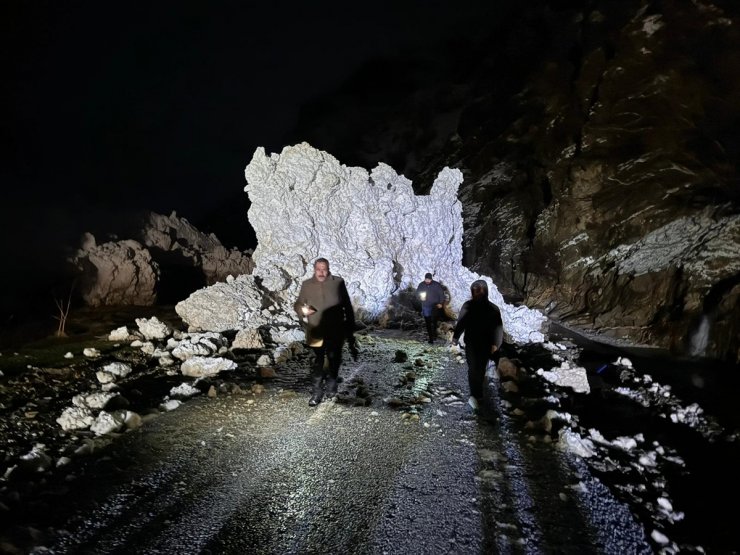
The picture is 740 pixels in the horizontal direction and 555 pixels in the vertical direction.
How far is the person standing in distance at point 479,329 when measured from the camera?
5.21 m

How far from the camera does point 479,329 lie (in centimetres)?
524

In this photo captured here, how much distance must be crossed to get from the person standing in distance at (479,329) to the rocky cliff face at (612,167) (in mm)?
11048

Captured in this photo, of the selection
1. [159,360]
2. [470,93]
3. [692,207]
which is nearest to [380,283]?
[159,360]

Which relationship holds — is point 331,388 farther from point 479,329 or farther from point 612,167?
point 612,167

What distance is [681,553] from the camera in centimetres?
298

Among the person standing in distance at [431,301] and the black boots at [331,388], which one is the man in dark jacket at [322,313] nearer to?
the black boots at [331,388]

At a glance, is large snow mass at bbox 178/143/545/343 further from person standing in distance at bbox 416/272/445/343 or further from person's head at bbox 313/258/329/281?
person's head at bbox 313/258/329/281

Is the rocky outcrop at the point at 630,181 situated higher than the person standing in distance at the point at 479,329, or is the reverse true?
the rocky outcrop at the point at 630,181

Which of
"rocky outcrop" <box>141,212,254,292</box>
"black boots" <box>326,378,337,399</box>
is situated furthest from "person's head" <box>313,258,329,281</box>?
"rocky outcrop" <box>141,212,254,292</box>

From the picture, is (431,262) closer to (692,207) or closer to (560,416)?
(560,416)

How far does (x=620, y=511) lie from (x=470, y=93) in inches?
1111

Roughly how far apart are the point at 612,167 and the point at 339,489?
19.1m

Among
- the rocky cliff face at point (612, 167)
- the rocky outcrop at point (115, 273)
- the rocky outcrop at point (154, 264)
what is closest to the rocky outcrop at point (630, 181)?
the rocky cliff face at point (612, 167)

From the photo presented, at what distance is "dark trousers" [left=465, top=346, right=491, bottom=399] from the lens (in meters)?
5.35
